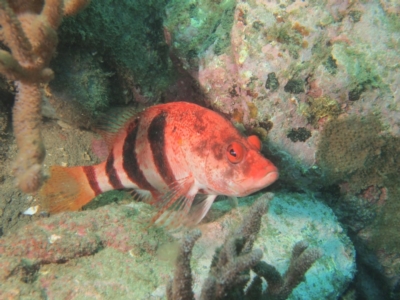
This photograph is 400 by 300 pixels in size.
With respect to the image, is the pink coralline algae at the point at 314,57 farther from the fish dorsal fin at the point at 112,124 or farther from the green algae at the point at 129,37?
the fish dorsal fin at the point at 112,124

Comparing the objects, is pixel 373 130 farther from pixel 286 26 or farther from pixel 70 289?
pixel 70 289

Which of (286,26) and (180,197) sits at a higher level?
(286,26)

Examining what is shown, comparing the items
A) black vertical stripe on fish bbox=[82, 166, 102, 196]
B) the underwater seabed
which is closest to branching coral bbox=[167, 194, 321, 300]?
the underwater seabed

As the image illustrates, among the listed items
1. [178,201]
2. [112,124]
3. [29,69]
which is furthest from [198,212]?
[29,69]

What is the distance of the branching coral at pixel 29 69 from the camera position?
1.92m

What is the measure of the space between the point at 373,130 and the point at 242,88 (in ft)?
5.60

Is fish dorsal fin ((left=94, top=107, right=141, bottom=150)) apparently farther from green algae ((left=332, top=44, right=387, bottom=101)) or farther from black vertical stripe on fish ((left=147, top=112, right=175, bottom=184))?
green algae ((left=332, top=44, right=387, bottom=101))

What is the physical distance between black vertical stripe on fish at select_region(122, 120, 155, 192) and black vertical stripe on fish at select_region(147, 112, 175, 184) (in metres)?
0.25

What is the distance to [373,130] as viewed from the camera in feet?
11.4

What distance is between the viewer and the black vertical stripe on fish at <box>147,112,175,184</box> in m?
3.12

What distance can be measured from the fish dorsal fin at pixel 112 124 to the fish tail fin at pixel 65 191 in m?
0.54

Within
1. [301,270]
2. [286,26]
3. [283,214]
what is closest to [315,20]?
[286,26]

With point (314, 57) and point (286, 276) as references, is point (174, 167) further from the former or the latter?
point (314, 57)

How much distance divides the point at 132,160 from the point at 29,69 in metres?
1.53
